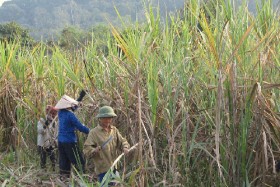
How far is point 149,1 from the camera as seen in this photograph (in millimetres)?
4316

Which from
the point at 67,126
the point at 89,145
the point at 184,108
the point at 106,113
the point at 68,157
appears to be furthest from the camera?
the point at 68,157

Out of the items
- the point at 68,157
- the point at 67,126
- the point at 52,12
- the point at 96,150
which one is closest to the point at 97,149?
the point at 96,150

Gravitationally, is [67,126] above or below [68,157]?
above

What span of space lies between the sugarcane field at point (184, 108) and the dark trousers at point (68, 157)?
1 cm

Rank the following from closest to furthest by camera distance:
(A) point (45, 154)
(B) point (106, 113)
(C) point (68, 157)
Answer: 1. (B) point (106, 113)
2. (C) point (68, 157)
3. (A) point (45, 154)

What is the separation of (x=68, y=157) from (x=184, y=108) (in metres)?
2.15

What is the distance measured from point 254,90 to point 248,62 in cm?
39

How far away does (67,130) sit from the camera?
5.11m

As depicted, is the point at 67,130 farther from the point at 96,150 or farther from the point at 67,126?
the point at 96,150

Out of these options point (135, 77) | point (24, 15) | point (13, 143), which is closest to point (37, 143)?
point (13, 143)

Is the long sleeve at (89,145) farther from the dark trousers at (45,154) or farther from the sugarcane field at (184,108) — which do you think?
the dark trousers at (45,154)

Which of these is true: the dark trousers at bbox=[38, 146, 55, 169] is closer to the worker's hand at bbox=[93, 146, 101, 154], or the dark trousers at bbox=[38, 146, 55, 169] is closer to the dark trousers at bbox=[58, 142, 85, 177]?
the dark trousers at bbox=[58, 142, 85, 177]

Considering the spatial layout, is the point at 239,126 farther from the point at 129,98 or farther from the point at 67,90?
the point at 67,90

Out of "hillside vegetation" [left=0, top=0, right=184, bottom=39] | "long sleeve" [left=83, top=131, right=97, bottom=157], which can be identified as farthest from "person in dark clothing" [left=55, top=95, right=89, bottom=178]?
"hillside vegetation" [left=0, top=0, right=184, bottom=39]
